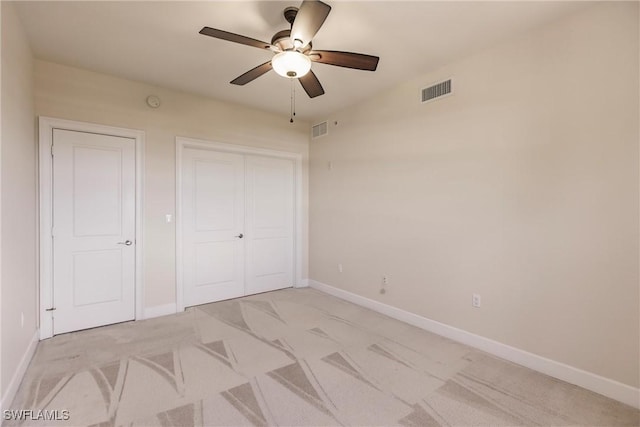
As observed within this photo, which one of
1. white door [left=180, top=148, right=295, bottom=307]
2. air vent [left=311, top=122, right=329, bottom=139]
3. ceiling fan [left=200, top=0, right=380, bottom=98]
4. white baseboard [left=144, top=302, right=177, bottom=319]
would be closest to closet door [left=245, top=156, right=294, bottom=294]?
white door [left=180, top=148, right=295, bottom=307]

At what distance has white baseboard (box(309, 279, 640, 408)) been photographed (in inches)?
78.8

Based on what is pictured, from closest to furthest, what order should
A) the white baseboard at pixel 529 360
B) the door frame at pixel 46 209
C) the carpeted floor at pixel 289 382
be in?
the carpeted floor at pixel 289 382
the white baseboard at pixel 529 360
the door frame at pixel 46 209

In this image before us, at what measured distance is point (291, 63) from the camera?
196 cm

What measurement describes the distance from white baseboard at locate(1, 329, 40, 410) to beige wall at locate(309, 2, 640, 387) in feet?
10.7

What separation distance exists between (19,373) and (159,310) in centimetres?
142

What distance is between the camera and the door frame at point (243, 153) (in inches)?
144

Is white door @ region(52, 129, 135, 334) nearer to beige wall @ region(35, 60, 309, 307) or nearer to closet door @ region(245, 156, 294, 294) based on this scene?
beige wall @ region(35, 60, 309, 307)

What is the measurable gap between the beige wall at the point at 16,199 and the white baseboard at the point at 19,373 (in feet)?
0.13

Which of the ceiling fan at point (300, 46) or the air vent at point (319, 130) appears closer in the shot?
the ceiling fan at point (300, 46)

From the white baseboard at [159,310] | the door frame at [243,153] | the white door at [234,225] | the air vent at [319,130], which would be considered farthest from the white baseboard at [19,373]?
the air vent at [319,130]

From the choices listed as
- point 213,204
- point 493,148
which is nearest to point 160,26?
point 213,204

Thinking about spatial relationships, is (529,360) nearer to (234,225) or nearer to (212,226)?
(234,225)

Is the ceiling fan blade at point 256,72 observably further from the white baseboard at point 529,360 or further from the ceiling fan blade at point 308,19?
the white baseboard at point 529,360

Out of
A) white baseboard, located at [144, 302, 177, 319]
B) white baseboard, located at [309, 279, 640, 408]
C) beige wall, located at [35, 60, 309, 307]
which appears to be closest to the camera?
white baseboard, located at [309, 279, 640, 408]
